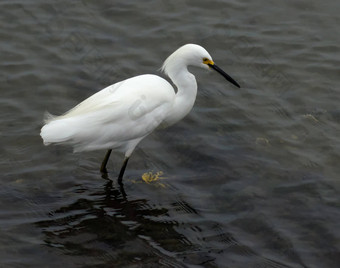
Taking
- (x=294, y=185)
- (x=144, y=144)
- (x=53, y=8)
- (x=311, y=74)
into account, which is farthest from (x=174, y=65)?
(x=53, y=8)

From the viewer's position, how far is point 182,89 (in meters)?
7.17

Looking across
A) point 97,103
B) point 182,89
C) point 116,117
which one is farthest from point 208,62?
point 97,103

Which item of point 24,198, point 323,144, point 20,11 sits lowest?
point 24,198

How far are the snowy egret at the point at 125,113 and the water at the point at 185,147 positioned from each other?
2.00 ft

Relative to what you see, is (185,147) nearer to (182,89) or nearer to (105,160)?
(182,89)

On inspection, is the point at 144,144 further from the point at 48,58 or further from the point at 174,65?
the point at 48,58

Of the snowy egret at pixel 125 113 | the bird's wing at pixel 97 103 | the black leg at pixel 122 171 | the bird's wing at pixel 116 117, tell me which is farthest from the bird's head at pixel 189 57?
the black leg at pixel 122 171

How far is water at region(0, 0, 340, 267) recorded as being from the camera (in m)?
6.14

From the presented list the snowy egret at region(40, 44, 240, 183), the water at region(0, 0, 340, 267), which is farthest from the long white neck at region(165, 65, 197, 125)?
the water at region(0, 0, 340, 267)

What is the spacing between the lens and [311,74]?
30.0 ft

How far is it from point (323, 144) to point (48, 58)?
14.4 feet

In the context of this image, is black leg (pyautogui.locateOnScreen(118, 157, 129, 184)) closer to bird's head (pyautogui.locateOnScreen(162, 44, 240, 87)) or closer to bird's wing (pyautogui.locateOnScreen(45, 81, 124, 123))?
bird's wing (pyautogui.locateOnScreen(45, 81, 124, 123))

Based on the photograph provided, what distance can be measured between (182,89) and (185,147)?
0.94 metres

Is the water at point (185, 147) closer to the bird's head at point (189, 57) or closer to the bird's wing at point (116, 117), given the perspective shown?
the bird's wing at point (116, 117)
